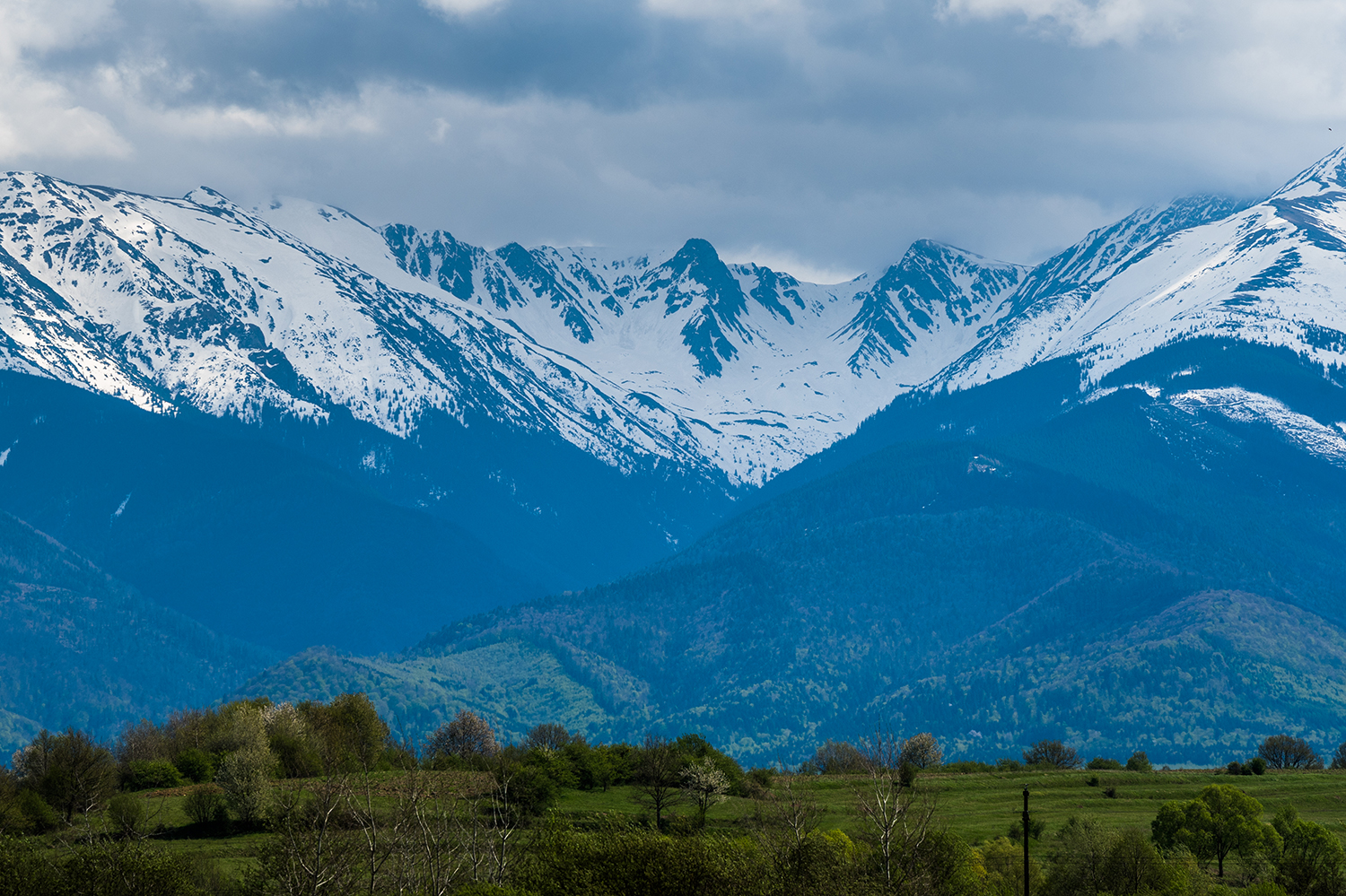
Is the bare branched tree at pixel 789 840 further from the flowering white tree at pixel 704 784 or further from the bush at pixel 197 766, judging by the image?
the bush at pixel 197 766

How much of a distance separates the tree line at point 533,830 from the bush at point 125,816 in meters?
0.25

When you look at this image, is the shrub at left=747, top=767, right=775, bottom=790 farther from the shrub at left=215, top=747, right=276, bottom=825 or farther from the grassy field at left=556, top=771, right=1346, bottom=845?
the shrub at left=215, top=747, right=276, bottom=825

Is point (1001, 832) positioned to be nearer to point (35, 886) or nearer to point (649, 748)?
point (649, 748)

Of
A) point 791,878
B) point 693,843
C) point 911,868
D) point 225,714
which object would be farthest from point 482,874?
point 225,714

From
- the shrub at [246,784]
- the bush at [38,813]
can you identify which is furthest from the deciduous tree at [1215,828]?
the bush at [38,813]

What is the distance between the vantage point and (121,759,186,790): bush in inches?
6058

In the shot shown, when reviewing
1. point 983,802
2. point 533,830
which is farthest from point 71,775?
point 983,802

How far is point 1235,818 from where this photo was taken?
431 ft

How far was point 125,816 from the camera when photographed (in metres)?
130

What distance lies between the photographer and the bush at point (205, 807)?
136m

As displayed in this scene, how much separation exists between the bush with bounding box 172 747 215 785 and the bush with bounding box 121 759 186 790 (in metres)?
3.35

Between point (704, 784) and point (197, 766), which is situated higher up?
point (197, 766)

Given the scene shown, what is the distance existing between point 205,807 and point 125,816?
26.9ft

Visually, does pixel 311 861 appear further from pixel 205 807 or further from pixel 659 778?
pixel 659 778
